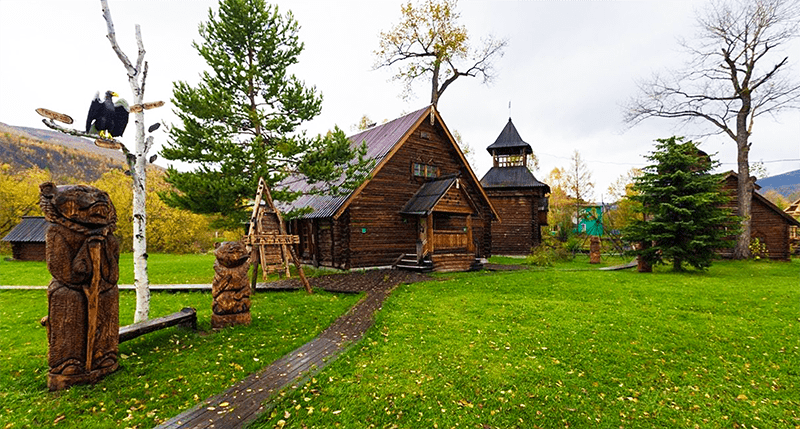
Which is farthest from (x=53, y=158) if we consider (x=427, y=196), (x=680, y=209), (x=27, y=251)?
(x=680, y=209)

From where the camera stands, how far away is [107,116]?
5.94 metres

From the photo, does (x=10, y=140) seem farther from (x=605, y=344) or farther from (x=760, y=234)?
(x=760, y=234)

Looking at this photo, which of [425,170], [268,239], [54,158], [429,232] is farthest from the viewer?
[54,158]

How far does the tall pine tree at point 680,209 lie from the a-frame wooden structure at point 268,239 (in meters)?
15.2

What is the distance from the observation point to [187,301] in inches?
369

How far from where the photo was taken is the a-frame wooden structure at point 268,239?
9.62 meters

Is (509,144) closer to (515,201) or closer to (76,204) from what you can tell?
(515,201)

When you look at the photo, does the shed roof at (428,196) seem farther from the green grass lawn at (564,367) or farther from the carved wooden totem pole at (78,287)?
the carved wooden totem pole at (78,287)

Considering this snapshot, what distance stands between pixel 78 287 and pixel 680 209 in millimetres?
18966

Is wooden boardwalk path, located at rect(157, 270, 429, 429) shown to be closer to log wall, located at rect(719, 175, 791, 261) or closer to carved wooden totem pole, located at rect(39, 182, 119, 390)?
carved wooden totem pole, located at rect(39, 182, 119, 390)

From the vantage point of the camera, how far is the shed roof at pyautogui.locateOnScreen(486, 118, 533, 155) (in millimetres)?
26297

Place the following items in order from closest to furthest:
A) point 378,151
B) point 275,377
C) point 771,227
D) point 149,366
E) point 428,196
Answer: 1. point 275,377
2. point 149,366
3. point 428,196
4. point 378,151
5. point 771,227

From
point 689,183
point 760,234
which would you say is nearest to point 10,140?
point 689,183

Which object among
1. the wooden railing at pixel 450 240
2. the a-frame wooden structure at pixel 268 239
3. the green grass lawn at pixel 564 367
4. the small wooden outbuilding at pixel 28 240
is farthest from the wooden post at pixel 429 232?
the small wooden outbuilding at pixel 28 240
